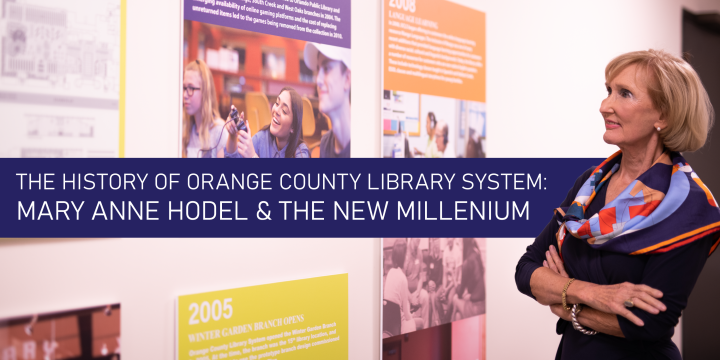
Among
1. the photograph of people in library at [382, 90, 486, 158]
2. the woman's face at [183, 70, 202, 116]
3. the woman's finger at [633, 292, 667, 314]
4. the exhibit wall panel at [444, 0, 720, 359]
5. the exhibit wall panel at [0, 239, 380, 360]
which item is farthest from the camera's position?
the exhibit wall panel at [444, 0, 720, 359]

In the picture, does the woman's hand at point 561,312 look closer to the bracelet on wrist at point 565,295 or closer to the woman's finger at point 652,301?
the bracelet on wrist at point 565,295

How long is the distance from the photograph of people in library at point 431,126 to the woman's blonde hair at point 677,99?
3.89ft

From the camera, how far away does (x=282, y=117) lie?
216cm

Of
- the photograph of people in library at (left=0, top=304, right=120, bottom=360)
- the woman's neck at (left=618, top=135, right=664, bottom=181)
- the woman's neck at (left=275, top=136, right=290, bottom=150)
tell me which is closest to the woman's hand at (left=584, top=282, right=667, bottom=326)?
the woman's neck at (left=618, top=135, right=664, bottom=181)

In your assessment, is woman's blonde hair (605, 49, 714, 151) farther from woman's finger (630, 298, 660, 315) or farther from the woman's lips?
woman's finger (630, 298, 660, 315)

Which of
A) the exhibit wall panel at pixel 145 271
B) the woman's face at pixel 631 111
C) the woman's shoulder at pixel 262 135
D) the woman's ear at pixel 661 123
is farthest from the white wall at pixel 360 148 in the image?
the woman's ear at pixel 661 123

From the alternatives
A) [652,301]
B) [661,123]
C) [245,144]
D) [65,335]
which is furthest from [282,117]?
[652,301]

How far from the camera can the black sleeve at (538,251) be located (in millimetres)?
1709

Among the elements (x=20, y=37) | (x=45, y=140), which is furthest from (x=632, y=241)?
(x=20, y=37)

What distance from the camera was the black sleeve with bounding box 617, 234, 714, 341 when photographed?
1.36 m

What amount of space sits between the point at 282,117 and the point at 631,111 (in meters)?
1.28

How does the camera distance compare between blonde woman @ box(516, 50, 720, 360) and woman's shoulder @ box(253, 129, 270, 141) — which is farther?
woman's shoulder @ box(253, 129, 270, 141)

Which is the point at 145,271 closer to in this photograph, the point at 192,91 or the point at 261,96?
the point at 192,91

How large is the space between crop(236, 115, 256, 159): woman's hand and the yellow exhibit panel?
53 centimetres
